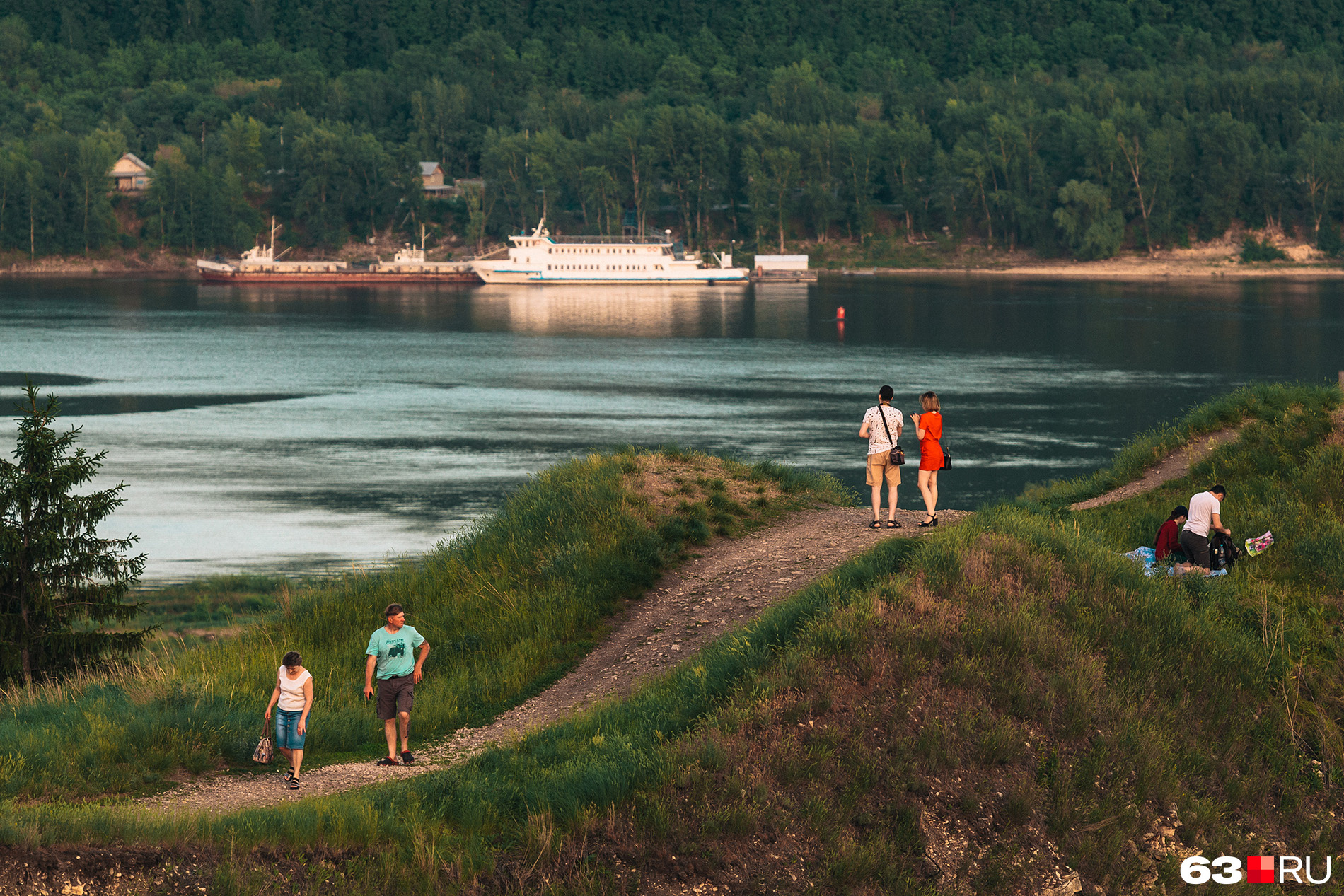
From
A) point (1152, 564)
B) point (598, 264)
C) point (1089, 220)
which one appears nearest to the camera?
point (1152, 564)

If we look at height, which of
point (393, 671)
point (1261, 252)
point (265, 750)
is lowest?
point (265, 750)

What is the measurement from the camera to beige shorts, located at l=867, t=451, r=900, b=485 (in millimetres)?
21719

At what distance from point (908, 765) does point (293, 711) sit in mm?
6540

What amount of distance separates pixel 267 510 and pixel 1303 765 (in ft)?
106

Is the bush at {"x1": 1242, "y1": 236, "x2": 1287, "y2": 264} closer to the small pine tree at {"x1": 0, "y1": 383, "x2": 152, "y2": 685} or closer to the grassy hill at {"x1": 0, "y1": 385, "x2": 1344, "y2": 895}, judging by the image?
the grassy hill at {"x1": 0, "y1": 385, "x2": 1344, "y2": 895}

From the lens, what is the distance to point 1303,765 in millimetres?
16734

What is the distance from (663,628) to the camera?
1961 centimetres

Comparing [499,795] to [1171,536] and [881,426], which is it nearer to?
[881,426]

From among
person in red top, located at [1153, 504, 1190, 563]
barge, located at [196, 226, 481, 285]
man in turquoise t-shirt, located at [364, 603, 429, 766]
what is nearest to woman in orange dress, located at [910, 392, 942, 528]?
person in red top, located at [1153, 504, 1190, 563]

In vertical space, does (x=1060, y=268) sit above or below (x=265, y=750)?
above

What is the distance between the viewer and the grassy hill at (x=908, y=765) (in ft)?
43.7

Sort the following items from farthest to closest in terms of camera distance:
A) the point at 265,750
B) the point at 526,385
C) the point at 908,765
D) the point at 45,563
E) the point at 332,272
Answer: the point at 332,272, the point at 526,385, the point at 45,563, the point at 265,750, the point at 908,765

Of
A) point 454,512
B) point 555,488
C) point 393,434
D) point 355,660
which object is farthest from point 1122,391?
point 355,660

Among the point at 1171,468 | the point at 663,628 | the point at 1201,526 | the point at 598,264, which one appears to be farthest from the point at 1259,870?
the point at 598,264
